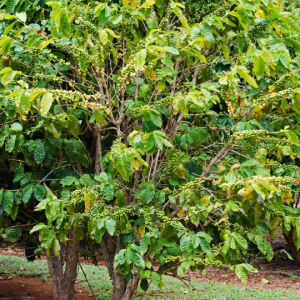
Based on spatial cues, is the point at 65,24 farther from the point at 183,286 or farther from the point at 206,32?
the point at 183,286

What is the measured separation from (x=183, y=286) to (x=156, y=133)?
4694 mm

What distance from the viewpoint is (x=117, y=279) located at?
3400 millimetres

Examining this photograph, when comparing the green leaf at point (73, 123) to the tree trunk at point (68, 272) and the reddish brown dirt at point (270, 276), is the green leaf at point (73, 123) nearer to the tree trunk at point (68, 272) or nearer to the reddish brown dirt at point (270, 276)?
the tree trunk at point (68, 272)

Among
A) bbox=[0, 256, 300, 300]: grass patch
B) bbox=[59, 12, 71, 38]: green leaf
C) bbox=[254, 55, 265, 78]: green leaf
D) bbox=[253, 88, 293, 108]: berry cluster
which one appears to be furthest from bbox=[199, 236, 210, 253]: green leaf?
bbox=[0, 256, 300, 300]: grass patch

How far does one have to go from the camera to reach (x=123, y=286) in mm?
3428

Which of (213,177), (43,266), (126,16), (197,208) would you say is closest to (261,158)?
(213,177)

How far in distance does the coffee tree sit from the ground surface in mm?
2881

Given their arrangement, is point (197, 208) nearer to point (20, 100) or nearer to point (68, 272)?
point (20, 100)

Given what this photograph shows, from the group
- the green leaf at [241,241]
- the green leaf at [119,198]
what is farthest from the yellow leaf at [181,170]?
the green leaf at [241,241]

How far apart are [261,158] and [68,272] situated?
252 cm

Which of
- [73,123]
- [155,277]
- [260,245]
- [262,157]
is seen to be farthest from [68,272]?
[262,157]

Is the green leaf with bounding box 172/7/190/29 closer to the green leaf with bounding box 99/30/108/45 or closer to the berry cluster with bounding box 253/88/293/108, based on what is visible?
the green leaf with bounding box 99/30/108/45

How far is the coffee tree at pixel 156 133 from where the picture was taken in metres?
2.53

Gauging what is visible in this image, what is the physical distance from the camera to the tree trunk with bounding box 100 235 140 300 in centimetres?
318
